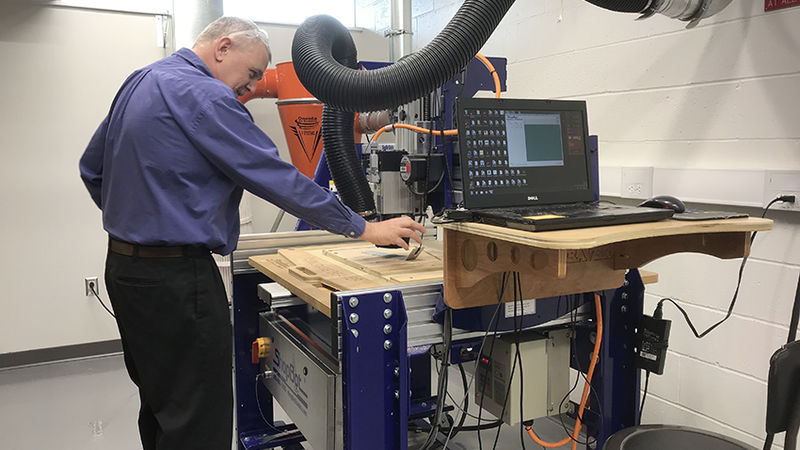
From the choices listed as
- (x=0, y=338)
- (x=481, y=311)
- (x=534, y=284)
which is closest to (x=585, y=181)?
(x=534, y=284)

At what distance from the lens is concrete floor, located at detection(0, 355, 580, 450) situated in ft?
8.54

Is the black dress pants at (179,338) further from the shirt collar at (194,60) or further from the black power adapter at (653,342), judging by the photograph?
the black power adapter at (653,342)

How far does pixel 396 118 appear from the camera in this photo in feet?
5.59

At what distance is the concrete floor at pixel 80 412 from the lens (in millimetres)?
2604

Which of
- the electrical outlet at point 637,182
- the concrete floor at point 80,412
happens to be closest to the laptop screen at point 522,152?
the electrical outlet at point 637,182

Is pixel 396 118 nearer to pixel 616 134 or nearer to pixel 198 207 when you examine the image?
pixel 198 207

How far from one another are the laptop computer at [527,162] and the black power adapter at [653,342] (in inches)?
16.1

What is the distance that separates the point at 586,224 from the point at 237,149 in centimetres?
88

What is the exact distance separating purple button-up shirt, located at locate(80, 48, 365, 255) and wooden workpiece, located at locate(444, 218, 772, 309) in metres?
0.38

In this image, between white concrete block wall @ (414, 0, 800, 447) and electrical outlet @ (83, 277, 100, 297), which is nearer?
white concrete block wall @ (414, 0, 800, 447)

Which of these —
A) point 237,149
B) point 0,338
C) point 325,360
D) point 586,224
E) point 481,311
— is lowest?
point 0,338

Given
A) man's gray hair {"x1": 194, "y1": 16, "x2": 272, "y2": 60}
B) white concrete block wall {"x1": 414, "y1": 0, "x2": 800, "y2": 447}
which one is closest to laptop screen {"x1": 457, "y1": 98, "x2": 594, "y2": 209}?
man's gray hair {"x1": 194, "y1": 16, "x2": 272, "y2": 60}

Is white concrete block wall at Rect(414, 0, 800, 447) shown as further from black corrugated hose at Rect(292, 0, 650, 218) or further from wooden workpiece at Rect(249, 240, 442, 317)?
wooden workpiece at Rect(249, 240, 442, 317)

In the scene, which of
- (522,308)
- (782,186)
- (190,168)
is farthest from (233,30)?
(782,186)
